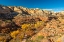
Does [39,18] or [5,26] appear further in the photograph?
[39,18]

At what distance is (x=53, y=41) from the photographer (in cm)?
2862

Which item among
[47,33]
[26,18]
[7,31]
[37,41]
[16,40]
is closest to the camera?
[37,41]

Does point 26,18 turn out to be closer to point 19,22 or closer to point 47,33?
point 19,22

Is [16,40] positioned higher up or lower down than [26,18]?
lower down

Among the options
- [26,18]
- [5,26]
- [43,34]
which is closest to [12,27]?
[5,26]

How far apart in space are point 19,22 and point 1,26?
12.6 meters

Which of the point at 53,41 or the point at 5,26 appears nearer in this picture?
the point at 53,41

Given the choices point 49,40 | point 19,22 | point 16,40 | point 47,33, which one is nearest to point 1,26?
point 19,22

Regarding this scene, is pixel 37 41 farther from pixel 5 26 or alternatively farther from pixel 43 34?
pixel 5 26

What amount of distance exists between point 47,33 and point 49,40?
18.6 ft

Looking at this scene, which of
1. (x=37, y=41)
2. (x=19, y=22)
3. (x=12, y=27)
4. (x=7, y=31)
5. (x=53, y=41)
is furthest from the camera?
(x=19, y=22)

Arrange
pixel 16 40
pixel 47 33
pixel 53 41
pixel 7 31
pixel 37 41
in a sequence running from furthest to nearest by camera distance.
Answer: pixel 7 31
pixel 16 40
pixel 47 33
pixel 37 41
pixel 53 41

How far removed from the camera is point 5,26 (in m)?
57.2

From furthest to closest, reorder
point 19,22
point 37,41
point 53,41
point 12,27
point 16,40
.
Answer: point 19,22
point 12,27
point 16,40
point 37,41
point 53,41
